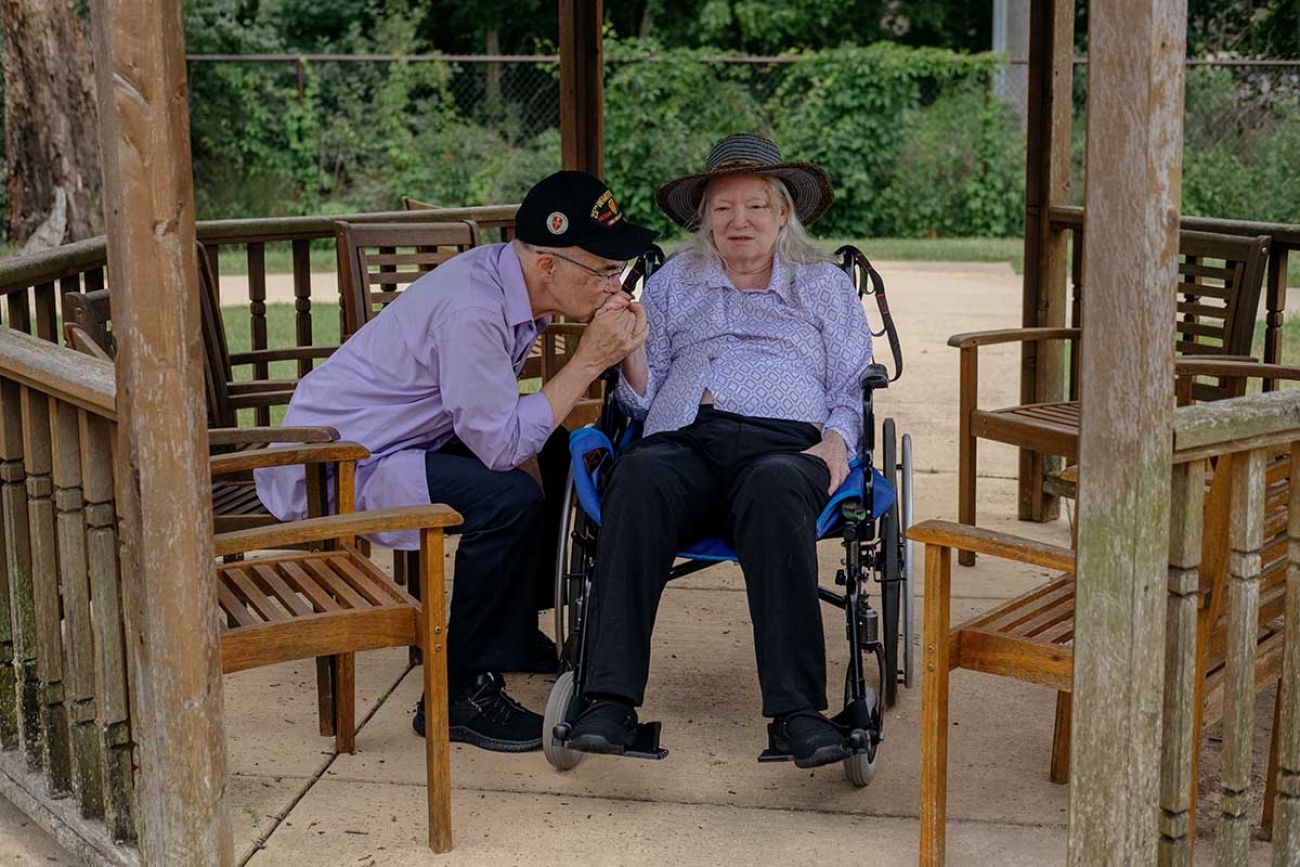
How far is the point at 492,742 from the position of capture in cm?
380

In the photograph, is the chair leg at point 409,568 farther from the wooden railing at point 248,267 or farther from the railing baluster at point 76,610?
the railing baluster at point 76,610

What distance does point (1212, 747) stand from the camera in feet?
12.6

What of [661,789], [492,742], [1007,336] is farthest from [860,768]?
[1007,336]

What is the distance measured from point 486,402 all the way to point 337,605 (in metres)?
0.58

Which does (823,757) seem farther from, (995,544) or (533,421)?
(533,421)

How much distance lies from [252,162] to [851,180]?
5.85 metres

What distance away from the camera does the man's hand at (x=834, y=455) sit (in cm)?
383

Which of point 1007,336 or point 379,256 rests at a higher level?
point 379,256

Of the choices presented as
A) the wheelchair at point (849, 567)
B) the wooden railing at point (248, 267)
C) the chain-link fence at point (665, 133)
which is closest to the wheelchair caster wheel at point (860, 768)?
the wheelchair at point (849, 567)

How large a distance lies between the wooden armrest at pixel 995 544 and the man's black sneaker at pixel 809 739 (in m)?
0.56

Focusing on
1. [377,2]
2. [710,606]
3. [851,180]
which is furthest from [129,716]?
[377,2]

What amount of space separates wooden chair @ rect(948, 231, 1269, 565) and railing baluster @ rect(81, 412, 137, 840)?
7.86 ft

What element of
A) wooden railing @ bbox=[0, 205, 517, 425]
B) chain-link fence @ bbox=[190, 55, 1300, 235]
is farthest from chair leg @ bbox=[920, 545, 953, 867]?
chain-link fence @ bbox=[190, 55, 1300, 235]

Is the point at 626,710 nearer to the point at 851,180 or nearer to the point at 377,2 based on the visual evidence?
the point at 851,180
